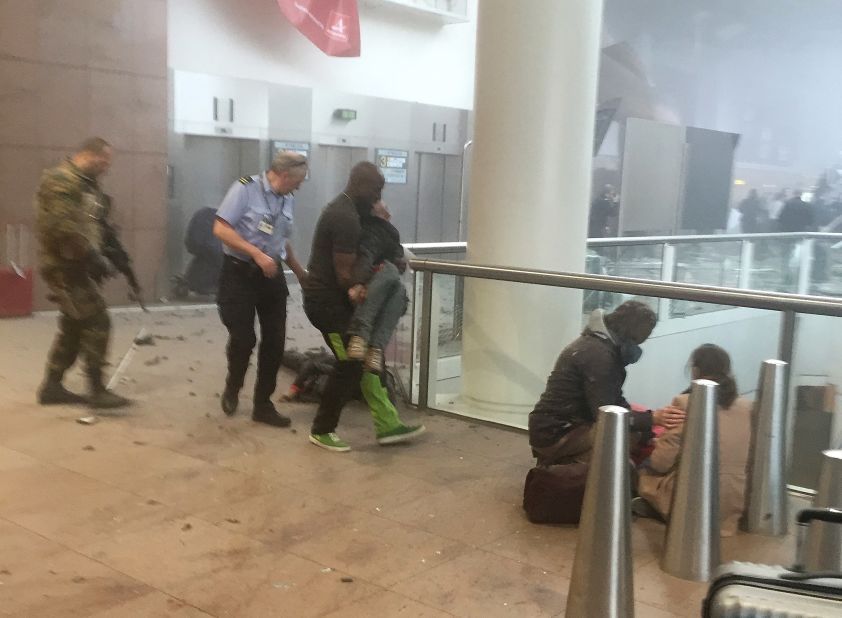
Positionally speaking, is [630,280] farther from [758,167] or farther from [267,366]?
[758,167]

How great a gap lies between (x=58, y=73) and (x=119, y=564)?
25.2 ft

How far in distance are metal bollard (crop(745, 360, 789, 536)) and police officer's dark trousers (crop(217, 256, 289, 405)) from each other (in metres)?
2.99

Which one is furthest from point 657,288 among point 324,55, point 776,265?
point 324,55

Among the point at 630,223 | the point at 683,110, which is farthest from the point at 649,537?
the point at 683,110

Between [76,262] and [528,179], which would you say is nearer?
[76,262]

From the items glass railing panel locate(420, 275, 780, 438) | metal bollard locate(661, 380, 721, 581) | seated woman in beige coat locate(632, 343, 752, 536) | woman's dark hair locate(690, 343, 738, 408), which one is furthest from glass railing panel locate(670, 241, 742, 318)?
metal bollard locate(661, 380, 721, 581)

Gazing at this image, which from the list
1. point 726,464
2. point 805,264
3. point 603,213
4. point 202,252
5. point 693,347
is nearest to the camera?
point 726,464

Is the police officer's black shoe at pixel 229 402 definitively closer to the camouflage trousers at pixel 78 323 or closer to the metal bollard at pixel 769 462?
the camouflage trousers at pixel 78 323

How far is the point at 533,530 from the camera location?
14.0ft

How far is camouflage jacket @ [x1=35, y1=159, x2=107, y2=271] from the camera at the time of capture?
5477mm

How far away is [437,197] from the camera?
14.9m

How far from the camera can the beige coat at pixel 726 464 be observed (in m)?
4.38

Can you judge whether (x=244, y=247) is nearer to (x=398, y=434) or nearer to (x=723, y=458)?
(x=398, y=434)

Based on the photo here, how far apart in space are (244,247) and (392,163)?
29.1 ft
